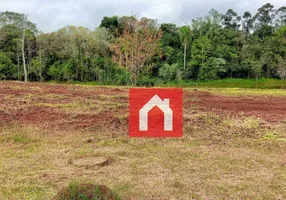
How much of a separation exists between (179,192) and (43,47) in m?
25.2

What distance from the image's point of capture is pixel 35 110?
6.39 m

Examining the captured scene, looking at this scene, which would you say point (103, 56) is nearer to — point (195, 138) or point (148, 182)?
point (195, 138)

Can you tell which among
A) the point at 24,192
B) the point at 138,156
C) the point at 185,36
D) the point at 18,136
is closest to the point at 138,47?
the point at 185,36

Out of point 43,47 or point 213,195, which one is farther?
point 43,47

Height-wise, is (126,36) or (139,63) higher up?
(126,36)

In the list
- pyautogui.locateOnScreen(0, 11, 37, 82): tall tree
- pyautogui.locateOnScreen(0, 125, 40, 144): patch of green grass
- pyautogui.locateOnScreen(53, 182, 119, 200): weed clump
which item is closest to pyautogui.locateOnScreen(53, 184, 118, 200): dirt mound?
pyautogui.locateOnScreen(53, 182, 119, 200): weed clump

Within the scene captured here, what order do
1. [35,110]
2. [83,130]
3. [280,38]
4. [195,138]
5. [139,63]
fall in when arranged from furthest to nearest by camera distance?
[280,38] → [139,63] → [35,110] → [83,130] → [195,138]

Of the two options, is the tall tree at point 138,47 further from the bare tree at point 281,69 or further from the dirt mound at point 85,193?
the dirt mound at point 85,193

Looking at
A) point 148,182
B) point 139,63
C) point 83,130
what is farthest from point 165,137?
point 139,63

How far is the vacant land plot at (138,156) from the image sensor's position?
282 cm

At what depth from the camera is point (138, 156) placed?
390cm

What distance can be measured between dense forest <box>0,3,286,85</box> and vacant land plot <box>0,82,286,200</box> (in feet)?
53.7

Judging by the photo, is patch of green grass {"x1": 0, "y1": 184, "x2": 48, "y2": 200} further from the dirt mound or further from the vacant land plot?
the dirt mound

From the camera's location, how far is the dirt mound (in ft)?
7.39
